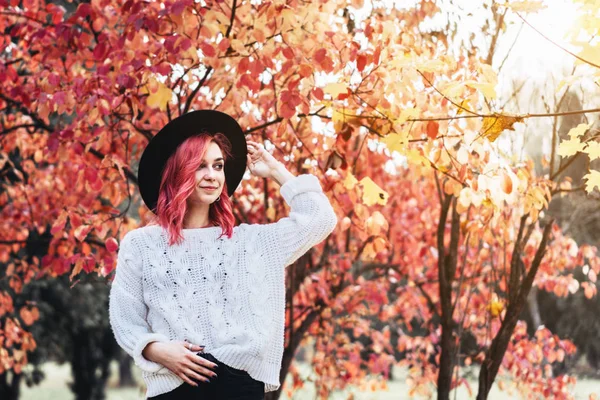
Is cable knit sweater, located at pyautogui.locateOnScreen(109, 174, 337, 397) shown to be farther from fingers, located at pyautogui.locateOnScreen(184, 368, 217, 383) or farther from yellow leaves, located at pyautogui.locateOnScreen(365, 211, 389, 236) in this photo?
yellow leaves, located at pyautogui.locateOnScreen(365, 211, 389, 236)

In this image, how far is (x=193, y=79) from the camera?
4508 millimetres

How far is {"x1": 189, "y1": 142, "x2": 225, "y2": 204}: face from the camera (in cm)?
263

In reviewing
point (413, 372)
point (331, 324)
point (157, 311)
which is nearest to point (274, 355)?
point (157, 311)

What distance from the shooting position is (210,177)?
2633 mm

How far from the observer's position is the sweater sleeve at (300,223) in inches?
102

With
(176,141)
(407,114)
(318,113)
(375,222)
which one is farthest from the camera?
(318,113)

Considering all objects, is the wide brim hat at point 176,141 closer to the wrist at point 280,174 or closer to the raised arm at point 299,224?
the wrist at point 280,174

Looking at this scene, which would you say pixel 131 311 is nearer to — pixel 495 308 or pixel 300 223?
pixel 300 223

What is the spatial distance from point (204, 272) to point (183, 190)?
10.8 inches

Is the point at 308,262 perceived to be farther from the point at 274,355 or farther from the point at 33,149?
the point at 274,355

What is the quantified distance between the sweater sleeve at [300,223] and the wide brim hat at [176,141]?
0.27 meters

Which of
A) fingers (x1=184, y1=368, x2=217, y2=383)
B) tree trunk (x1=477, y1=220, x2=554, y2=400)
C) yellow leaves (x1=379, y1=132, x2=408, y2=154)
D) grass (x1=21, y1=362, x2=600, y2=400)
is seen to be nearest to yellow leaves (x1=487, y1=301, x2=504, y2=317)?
tree trunk (x1=477, y1=220, x2=554, y2=400)

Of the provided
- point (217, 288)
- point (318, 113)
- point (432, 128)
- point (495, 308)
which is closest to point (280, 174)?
point (217, 288)

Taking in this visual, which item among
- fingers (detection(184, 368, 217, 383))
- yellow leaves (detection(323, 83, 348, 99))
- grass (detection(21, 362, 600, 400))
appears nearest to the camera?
fingers (detection(184, 368, 217, 383))
